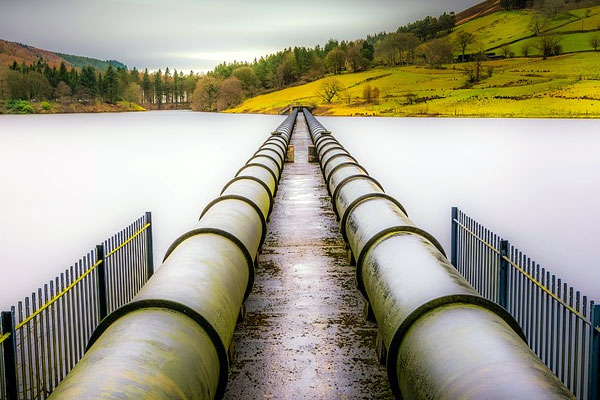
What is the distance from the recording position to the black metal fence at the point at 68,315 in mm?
6488

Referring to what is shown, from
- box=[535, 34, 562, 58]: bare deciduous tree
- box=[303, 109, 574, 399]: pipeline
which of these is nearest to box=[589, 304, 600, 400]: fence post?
box=[303, 109, 574, 399]: pipeline

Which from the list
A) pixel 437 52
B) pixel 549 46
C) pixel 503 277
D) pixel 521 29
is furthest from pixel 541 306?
pixel 521 29

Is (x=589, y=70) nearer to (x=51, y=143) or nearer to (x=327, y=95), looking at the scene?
(x=327, y=95)

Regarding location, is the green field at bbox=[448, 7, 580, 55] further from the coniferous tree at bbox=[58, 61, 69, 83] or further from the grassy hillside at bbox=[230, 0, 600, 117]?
the coniferous tree at bbox=[58, 61, 69, 83]

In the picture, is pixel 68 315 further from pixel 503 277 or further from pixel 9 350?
pixel 503 277

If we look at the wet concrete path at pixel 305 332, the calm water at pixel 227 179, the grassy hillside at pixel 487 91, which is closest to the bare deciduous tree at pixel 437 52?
the grassy hillside at pixel 487 91

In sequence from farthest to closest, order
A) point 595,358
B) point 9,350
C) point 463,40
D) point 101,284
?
point 463,40
point 101,284
point 9,350
point 595,358

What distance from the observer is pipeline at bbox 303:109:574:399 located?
3143 mm

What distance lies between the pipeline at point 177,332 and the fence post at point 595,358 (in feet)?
10.8

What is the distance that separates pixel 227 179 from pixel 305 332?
149 feet

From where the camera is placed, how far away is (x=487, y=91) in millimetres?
119812

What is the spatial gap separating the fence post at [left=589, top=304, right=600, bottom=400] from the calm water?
1369 centimetres

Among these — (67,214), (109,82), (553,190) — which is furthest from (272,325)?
(109,82)

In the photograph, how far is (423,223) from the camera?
3316cm
